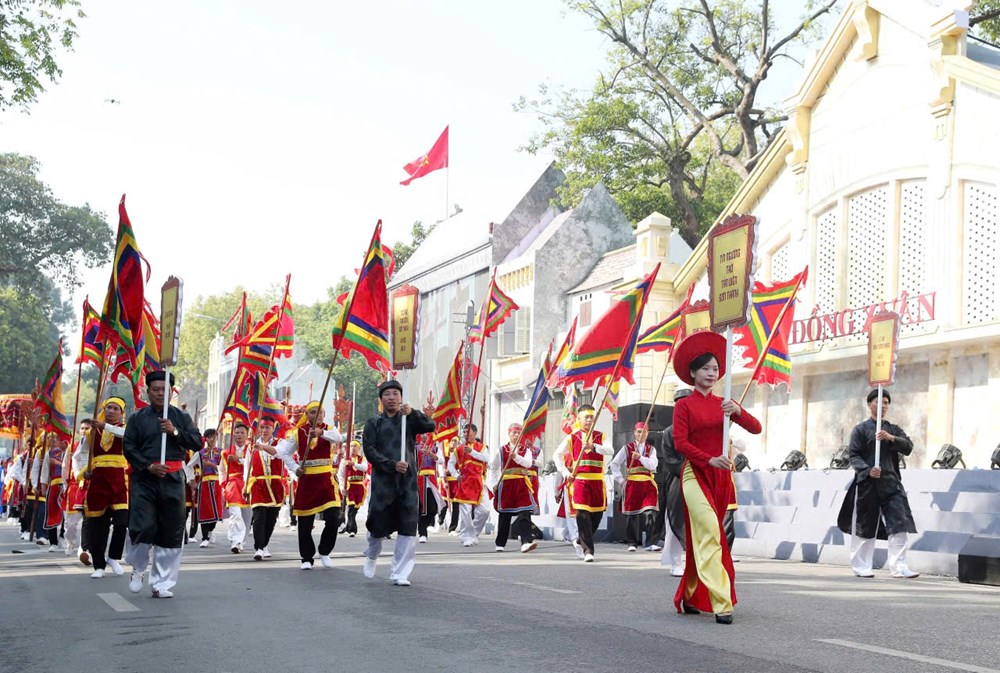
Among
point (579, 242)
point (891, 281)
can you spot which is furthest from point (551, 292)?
point (891, 281)

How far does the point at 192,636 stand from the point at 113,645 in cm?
51

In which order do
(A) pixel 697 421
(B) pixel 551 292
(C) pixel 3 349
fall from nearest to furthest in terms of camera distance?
(A) pixel 697 421 → (B) pixel 551 292 → (C) pixel 3 349

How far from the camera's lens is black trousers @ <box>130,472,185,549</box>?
38.3 feet

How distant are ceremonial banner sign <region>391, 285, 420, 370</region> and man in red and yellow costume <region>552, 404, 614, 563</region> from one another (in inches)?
115

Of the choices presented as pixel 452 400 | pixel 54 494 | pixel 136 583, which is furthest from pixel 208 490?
pixel 136 583

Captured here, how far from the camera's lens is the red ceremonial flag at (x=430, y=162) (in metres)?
53.8

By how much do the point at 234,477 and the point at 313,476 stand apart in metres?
6.03

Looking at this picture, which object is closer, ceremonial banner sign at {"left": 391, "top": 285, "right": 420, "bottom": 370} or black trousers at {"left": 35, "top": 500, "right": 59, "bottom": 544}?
ceremonial banner sign at {"left": 391, "top": 285, "right": 420, "bottom": 370}

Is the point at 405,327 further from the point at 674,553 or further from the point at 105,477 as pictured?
the point at 674,553

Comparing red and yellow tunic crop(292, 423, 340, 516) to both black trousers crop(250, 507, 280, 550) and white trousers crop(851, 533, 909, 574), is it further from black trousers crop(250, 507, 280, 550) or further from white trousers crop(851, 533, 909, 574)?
white trousers crop(851, 533, 909, 574)

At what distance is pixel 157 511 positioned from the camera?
464 inches

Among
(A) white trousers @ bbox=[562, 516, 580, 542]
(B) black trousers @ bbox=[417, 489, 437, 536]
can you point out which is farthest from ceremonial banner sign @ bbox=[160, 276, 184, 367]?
(A) white trousers @ bbox=[562, 516, 580, 542]

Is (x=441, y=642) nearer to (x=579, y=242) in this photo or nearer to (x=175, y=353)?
(x=175, y=353)

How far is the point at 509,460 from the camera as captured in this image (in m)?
20.7
